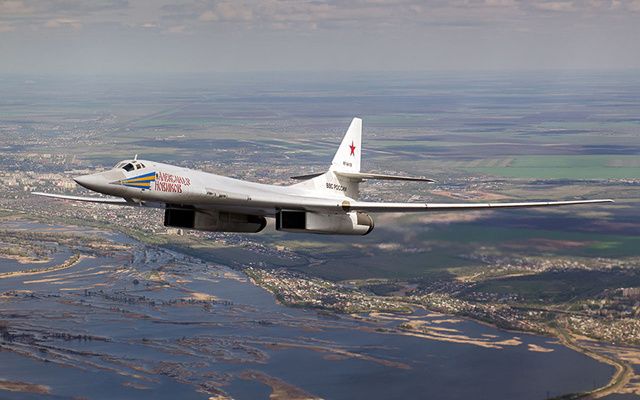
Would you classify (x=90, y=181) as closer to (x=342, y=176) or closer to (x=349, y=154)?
(x=342, y=176)

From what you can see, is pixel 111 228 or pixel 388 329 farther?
pixel 111 228

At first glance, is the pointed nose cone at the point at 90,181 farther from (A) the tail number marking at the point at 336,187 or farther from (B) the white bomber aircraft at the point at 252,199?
(A) the tail number marking at the point at 336,187

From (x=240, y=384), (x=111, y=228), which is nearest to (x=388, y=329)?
(x=240, y=384)

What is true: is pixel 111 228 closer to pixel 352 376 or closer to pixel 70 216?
pixel 70 216

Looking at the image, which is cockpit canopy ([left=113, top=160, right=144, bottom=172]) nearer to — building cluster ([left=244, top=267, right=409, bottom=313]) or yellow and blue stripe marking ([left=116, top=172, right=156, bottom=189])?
yellow and blue stripe marking ([left=116, top=172, right=156, bottom=189])

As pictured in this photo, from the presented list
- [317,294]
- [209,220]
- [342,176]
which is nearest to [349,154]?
[342,176]

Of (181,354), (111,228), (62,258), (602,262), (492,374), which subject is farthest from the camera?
(111,228)

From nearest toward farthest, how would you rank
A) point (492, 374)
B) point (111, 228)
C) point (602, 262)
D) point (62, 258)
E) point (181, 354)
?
point (492, 374), point (181, 354), point (602, 262), point (62, 258), point (111, 228)

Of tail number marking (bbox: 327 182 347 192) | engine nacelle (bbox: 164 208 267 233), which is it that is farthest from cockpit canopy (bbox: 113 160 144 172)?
tail number marking (bbox: 327 182 347 192)
